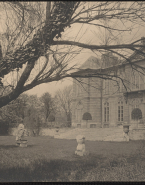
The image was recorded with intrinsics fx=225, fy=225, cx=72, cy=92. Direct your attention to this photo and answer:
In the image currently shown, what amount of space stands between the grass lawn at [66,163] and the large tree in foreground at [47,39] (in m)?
1.45

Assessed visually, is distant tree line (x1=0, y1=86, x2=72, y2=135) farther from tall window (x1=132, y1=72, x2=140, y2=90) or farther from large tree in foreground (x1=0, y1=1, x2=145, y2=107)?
tall window (x1=132, y1=72, x2=140, y2=90)

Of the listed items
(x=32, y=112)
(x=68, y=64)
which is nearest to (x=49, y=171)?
(x=68, y=64)

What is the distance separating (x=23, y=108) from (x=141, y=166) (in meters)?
3.74

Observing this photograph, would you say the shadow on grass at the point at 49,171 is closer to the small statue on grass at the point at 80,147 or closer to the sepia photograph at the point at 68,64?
the sepia photograph at the point at 68,64

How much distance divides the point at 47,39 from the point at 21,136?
10.5ft

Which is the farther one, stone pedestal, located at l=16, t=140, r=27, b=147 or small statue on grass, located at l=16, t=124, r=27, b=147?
small statue on grass, located at l=16, t=124, r=27, b=147

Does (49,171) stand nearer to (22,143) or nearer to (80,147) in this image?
(80,147)

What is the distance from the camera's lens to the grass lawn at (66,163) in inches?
184

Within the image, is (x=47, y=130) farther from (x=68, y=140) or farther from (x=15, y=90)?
(x=15, y=90)

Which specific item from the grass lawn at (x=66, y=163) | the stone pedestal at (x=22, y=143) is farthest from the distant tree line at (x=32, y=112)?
the grass lawn at (x=66, y=163)

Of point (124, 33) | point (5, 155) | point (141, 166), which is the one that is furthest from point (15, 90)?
point (141, 166)

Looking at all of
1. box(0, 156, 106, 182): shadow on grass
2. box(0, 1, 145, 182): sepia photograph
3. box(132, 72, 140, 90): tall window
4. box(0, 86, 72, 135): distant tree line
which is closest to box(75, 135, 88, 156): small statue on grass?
box(0, 1, 145, 182): sepia photograph

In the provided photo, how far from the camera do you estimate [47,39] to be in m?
4.35

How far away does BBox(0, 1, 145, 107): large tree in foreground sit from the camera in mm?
4289
